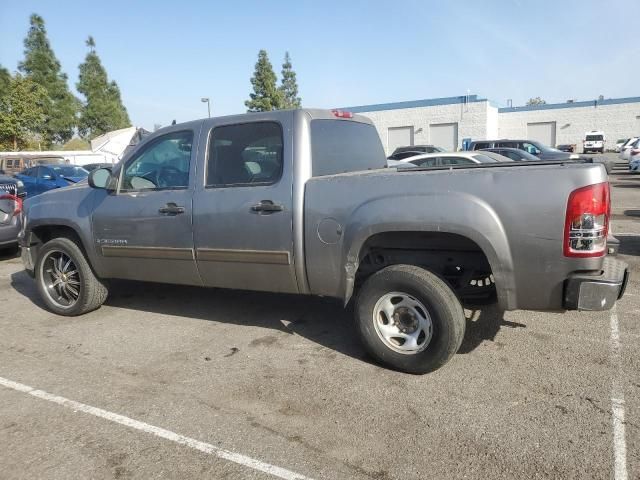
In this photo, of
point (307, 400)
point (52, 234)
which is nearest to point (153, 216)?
point (52, 234)

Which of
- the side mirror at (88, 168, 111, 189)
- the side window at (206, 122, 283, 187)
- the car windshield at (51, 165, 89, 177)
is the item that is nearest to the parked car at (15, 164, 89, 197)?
the car windshield at (51, 165, 89, 177)

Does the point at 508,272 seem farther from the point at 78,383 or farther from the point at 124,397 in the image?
the point at 78,383

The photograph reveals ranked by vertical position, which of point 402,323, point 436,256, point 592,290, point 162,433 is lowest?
point 162,433

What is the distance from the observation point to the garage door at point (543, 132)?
47.3 m

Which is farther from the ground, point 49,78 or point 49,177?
point 49,78

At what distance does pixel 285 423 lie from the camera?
2.98m

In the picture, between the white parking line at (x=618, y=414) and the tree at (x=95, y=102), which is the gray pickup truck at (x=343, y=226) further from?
the tree at (x=95, y=102)

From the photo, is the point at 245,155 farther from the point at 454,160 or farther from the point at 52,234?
the point at 454,160

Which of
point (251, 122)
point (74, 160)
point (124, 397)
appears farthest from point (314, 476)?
point (74, 160)

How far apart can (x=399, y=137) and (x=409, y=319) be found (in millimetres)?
46042

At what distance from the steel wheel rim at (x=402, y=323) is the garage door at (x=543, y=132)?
49.4 meters

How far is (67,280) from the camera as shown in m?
5.17

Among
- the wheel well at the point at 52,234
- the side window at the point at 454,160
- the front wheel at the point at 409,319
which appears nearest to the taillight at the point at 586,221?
the front wheel at the point at 409,319

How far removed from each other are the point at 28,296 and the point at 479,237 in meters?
5.53
